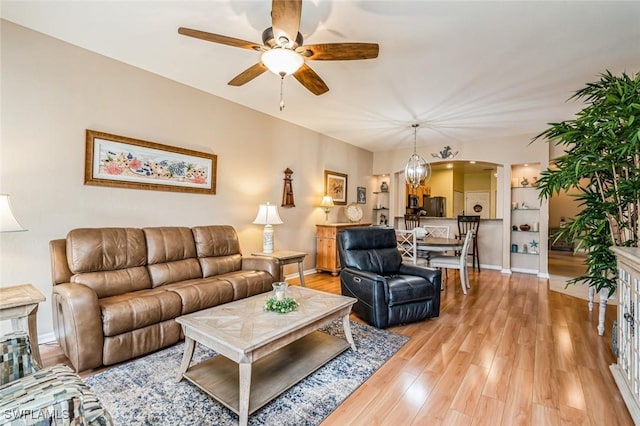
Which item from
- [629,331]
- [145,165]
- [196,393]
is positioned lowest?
[196,393]

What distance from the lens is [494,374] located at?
7.07ft

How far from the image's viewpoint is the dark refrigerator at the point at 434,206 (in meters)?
7.46

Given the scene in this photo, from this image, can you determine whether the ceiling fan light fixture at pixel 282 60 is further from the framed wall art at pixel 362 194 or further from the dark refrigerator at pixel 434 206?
the dark refrigerator at pixel 434 206

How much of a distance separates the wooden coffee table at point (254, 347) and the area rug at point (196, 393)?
5cm

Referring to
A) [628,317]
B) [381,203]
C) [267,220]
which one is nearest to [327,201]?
[267,220]

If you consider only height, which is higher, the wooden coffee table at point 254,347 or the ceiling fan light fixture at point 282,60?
the ceiling fan light fixture at point 282,60

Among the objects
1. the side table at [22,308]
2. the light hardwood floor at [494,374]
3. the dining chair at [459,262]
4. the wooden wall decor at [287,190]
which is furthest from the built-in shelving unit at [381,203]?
the side table at [22,308]

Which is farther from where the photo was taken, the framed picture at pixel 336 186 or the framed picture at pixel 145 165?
the framed picture at pixel 336 186

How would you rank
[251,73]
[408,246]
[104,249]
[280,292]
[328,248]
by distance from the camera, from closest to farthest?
[280,292], [251,73], [104,249], [408,246], [328,248]

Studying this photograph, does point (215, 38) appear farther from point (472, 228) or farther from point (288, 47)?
point (472, 228)

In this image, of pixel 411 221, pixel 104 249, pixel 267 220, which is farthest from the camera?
pixel 411 221

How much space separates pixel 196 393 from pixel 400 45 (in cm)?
315

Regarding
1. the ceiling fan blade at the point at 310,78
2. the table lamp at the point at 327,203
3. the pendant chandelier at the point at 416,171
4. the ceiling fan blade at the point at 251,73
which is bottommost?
the table lamp at the point at 327,203

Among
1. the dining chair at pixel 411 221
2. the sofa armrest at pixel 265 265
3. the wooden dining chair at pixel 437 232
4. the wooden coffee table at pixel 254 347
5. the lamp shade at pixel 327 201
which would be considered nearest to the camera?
the wooden coffee table at pixel 254 347
